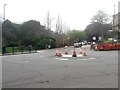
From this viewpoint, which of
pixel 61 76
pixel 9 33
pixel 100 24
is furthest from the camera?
pixel 100 24

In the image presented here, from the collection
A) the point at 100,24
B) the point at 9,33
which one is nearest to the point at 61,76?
the point at 9,33

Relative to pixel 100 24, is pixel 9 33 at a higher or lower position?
lower

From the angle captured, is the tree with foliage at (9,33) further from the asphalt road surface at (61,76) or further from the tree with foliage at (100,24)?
the asphalt road surface at (61,76)

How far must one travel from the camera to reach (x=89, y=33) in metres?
116

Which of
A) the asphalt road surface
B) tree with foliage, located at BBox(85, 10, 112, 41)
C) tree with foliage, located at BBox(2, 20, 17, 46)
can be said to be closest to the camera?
the asphalt road surface

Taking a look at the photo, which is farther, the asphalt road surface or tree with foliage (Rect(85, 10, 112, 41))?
tree with foliage (Rect(85, 10, 112, 41))

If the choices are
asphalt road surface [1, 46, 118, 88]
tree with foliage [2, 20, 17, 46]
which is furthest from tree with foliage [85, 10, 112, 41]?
asphalt road surface [1, 46, 118, 88]

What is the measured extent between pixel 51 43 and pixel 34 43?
4.09 m

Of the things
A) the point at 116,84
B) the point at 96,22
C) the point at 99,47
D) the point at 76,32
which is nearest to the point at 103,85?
the point at 116,84

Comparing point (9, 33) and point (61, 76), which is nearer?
point (61, 76)

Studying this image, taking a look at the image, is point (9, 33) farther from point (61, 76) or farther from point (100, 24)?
point (61, 76)

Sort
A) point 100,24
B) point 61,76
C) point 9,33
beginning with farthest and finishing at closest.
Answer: point 100,24, point 9,33, point 61,76

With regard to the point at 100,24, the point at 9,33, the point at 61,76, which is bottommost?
the point at 61,76

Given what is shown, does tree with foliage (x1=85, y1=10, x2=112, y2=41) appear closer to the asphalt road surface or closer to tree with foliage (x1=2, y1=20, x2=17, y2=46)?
tree with foliage (x1=2, y1=20, x2=17, y2=46)
